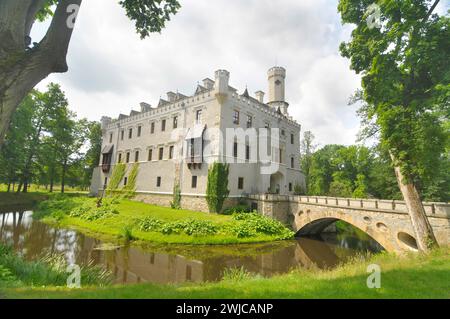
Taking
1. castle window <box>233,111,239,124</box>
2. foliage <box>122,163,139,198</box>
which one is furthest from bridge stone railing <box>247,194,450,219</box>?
foliage <box>122,163,139,198</box>

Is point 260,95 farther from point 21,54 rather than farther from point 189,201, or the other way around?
point 21,54

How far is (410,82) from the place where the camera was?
10273mm

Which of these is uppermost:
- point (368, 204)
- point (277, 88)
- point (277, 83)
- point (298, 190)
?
point (277, 83)

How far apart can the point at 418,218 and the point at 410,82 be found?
6.35 meters

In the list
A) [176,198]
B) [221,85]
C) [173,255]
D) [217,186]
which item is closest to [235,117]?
[221,85]

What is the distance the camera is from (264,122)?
26172 mm

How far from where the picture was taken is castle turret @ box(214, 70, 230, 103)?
21.2 m

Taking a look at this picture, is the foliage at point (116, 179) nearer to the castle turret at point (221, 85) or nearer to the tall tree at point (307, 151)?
the castle turret at point (221, 85)

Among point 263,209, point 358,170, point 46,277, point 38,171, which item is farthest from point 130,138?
point 358,170

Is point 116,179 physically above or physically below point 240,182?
above

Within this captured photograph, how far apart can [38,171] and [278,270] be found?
40.9 m

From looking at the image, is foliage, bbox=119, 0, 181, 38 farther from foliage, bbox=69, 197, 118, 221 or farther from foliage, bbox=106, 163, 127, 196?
foliage, bbox=106, 163, 127, 196

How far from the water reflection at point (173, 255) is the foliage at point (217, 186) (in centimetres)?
556

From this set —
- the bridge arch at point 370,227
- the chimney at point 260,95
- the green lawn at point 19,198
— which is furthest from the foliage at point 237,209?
the green lawn at point 19,198
